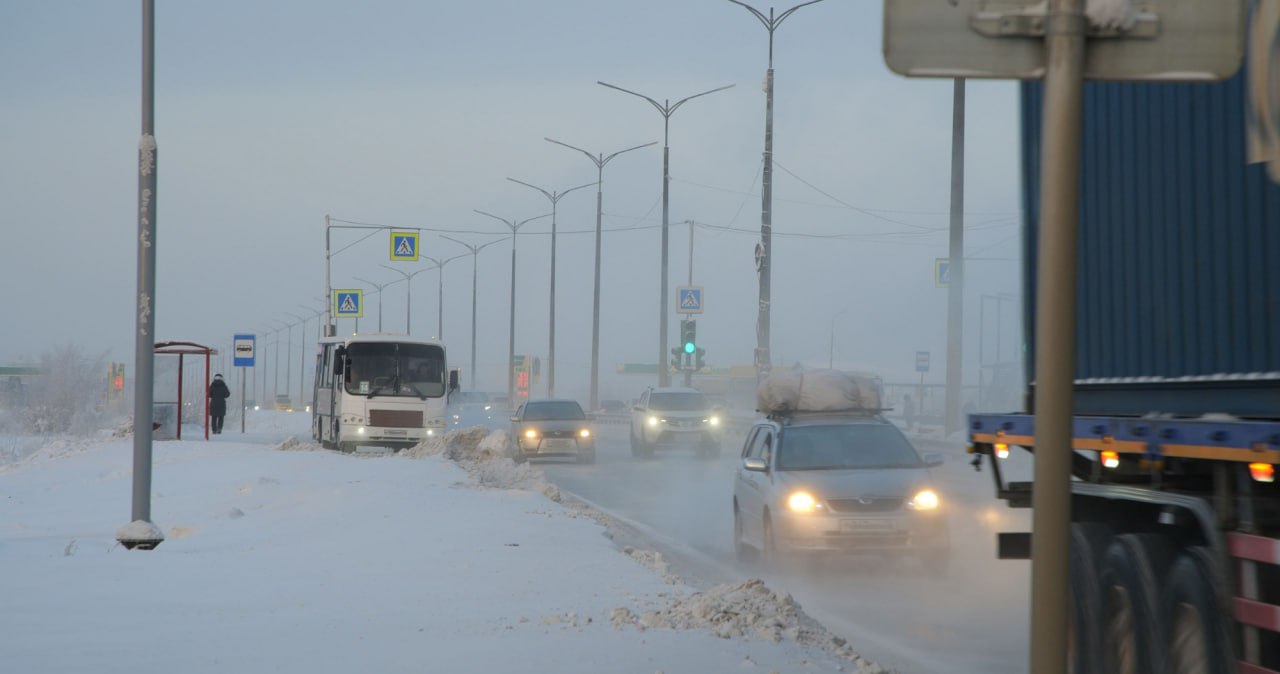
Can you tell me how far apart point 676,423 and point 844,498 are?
879 inches

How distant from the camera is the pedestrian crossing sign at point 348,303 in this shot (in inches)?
2266

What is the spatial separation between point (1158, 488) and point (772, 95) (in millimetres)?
28836

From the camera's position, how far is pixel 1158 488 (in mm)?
6008

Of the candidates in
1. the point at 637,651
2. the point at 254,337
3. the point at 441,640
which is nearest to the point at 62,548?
the point at 441,640

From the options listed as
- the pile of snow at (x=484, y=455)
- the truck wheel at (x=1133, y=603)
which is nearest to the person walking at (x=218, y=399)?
the pile of snow at (x=484, y=455)

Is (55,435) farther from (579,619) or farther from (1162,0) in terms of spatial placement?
(1162,0)

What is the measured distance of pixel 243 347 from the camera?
43.8m

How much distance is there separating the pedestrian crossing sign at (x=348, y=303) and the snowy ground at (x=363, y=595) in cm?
3889

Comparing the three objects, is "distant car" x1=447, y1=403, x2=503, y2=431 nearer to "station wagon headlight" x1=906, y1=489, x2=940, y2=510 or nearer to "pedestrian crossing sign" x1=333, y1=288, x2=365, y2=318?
"pedestrian crossing sign" x1=333, y1=288, x2=365, y2=318

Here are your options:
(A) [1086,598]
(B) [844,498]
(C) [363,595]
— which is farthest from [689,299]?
(A) [1086,598]

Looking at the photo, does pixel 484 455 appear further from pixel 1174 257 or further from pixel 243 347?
pixel 1174 257

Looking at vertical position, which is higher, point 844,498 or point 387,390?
point 387,390

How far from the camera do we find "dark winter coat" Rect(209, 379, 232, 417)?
44.6 meters

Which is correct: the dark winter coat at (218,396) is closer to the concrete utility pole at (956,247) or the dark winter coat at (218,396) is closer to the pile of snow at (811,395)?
the concrete utility pole at (956,247)
